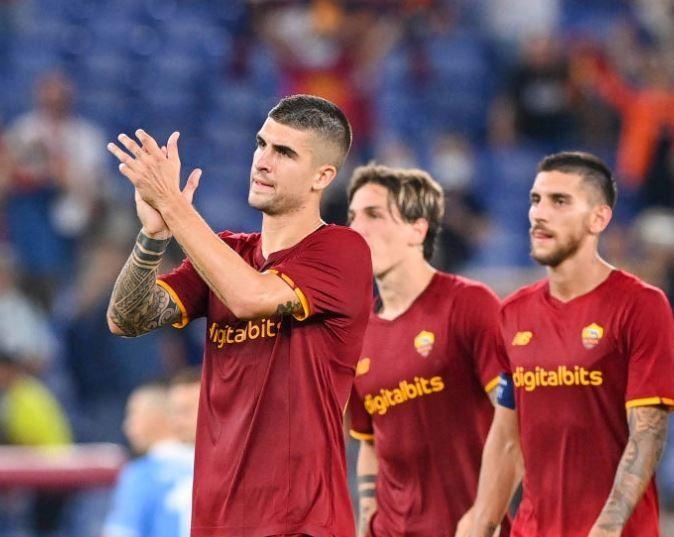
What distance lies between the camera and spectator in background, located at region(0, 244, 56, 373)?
10461 millimetres

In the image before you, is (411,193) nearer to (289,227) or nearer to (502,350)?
(502,350)

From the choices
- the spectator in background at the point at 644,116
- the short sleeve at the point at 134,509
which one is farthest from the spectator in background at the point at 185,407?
the spectator in background at the point at 644,116

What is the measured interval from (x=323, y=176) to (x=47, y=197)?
22.9 ft

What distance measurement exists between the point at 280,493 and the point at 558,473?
135cm

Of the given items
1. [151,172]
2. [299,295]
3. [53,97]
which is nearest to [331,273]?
[299,295]

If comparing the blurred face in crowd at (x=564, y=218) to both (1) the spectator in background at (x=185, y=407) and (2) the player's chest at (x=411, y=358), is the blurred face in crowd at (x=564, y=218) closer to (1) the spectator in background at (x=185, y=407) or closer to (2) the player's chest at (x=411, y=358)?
(2) the player's chest at (x=411, y=358)

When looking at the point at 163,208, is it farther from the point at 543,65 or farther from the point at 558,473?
the point at 543,65

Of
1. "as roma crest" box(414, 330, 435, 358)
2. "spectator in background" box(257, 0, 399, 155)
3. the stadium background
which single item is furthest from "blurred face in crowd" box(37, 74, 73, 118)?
"as roma crest" box(414, 330, 435, 358)

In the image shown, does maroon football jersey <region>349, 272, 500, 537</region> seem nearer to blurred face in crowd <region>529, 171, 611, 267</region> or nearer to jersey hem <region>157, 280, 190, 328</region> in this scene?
blurred face in crowd <region>529, 171, 611, 267</region>

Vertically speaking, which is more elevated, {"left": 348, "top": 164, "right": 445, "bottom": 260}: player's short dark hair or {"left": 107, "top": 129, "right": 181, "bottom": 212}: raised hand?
{"left": 348, "top": 164, "right": 445, "bottom": 260}: player's short dark hair

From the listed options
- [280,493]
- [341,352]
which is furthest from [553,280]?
[280,493]

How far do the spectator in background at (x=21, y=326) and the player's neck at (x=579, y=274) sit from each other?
5.82 metres

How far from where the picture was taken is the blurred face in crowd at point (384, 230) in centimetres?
593

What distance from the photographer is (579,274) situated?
212 inches
